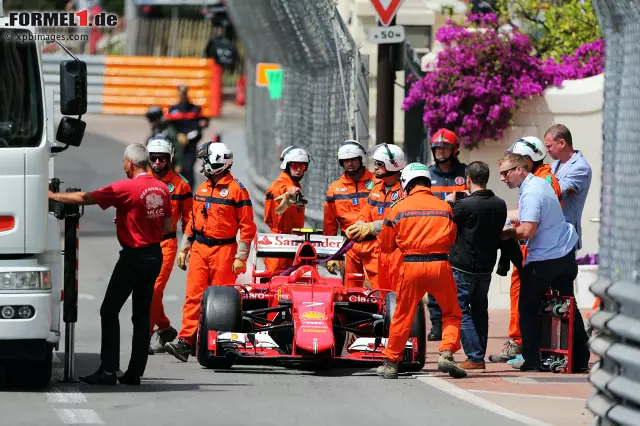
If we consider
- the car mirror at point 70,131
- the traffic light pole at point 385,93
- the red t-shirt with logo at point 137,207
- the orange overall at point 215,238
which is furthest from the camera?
the traffic light pole at point 385,93

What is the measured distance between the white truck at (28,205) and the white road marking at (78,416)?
0.76 metres

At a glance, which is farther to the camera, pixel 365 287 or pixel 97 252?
pixel 97 252

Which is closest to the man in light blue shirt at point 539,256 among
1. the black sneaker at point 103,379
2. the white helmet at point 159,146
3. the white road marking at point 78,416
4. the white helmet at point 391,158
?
the white helmet at point 391,158

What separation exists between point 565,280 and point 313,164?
270 inches

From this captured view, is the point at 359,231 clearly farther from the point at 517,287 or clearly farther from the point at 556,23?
the point at 556,23

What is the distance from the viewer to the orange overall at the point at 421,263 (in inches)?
466

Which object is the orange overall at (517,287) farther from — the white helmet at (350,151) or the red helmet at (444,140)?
the white helmet at (350,151)

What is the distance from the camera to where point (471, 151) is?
16.6 metres

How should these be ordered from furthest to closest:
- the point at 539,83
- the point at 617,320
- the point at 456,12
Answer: the point at 456,12, the point at 539,83, the point at 617,320

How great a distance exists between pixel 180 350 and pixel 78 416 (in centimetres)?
352

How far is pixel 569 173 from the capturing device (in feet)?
44.2

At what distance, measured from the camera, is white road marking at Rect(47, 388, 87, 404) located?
10.6 m

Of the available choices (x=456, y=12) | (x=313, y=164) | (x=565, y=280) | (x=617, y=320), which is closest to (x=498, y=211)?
(x=565, y=280)

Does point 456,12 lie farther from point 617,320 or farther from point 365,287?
point 617,320
